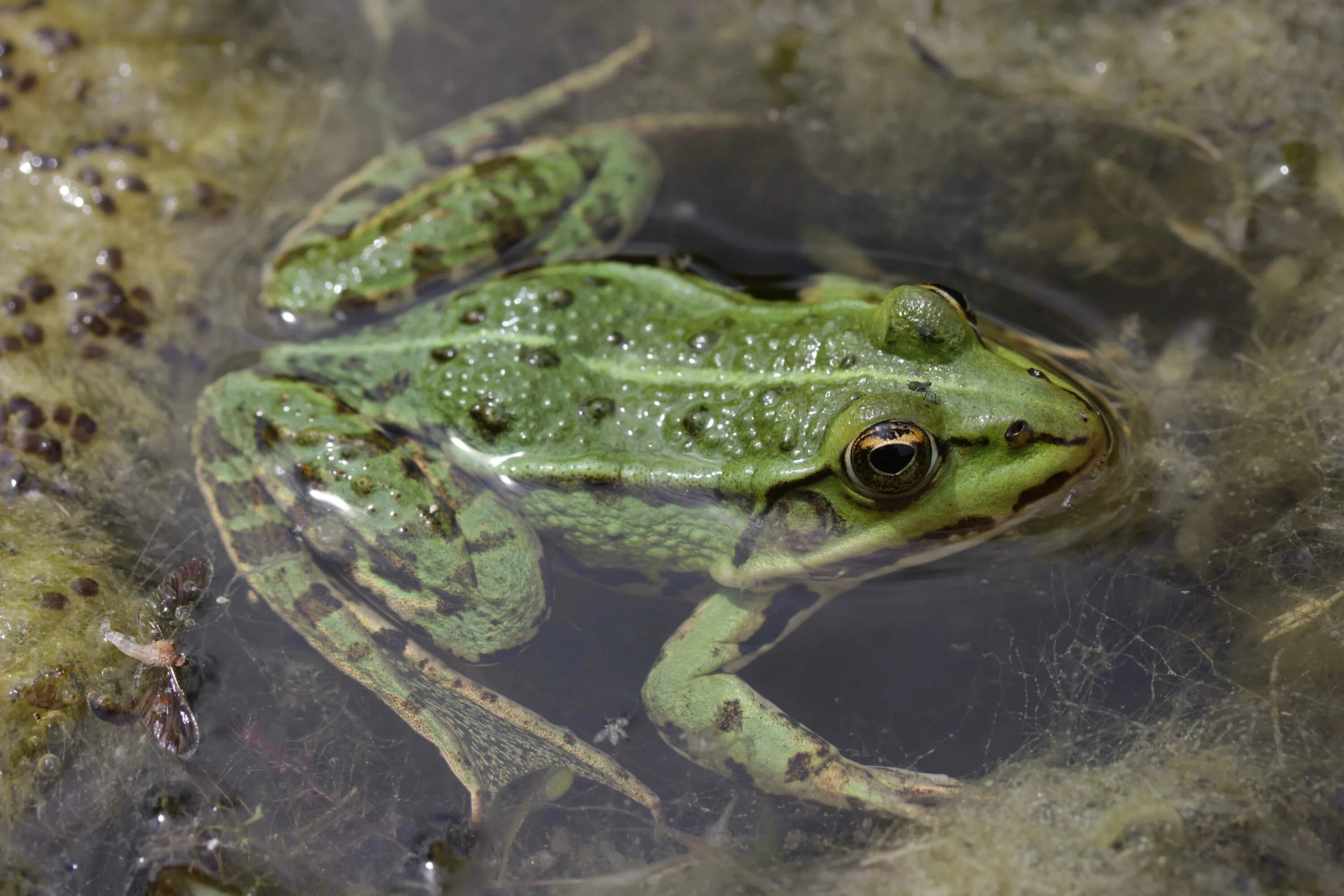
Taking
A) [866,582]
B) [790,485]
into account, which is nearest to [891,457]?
[790,485]

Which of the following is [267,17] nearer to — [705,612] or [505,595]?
[505,595]

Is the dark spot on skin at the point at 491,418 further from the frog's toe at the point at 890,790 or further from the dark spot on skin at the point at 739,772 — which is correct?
the frog's toe at the point at 890,790

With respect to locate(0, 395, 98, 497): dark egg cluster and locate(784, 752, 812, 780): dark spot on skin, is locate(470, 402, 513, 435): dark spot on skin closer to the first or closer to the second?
locate(784, 752, 812, 780): dark spot on skin

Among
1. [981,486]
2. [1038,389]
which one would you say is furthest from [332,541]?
[1038,389]

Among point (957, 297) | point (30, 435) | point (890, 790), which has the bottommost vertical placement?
point (890, 790)

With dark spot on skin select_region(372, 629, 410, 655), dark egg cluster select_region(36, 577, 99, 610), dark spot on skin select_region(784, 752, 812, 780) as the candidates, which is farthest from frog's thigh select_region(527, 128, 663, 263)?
dark spot on skin select_region(784, 752, 812, 780)

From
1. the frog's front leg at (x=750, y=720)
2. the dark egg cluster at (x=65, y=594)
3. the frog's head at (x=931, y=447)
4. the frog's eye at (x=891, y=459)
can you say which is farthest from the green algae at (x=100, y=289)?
the frog's eye at (x=891, y=459)

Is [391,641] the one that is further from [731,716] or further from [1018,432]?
[1018,432]
